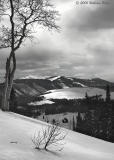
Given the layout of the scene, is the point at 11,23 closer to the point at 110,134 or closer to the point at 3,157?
the point at 3,157

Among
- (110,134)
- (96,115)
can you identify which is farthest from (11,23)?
(96,115)

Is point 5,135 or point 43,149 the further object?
point 5,135

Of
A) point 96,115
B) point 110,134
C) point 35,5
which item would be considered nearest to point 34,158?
point 35,5

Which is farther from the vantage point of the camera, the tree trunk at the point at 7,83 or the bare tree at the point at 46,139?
the tree trunk at the point at 7,83

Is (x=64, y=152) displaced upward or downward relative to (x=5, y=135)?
downward

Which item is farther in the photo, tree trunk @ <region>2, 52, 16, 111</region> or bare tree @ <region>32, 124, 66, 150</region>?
tree trunk @ <region>2, 52, 16, 111</region>

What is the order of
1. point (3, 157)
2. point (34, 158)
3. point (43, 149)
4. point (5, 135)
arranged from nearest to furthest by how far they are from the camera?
point (3, 157) < point (34, 158) < point (43, 149) < point (5, 135)

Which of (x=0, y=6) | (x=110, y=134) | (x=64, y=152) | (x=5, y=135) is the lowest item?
(x=110, y=134)

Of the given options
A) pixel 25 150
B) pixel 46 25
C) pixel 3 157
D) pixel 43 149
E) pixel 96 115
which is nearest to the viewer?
pixel 3 157

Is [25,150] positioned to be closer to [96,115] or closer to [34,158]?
[34,158]

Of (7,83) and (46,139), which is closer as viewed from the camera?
(46,139)
